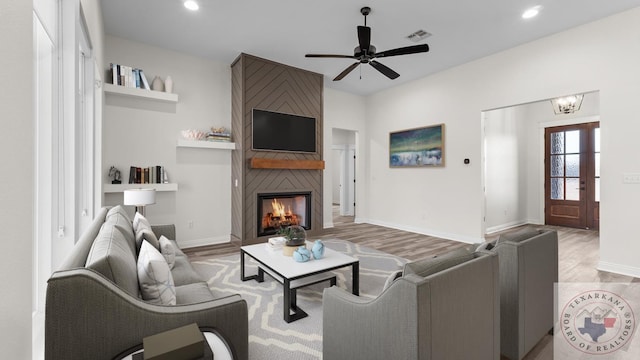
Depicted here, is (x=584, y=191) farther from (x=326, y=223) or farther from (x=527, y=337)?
(x=527, y=337)

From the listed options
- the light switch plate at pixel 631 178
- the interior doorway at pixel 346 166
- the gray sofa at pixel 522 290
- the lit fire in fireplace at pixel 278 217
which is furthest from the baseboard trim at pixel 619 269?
the interior doorway at pixel 346 166

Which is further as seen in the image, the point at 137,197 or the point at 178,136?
the point at 178,136

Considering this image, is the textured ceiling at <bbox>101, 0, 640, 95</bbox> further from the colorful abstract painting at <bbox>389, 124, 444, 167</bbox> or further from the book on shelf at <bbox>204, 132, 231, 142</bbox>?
the colorful abstract painting at <bbox>389, 124, 444, 167</bbox>

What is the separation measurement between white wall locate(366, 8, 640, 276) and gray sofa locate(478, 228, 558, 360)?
8.22 feet

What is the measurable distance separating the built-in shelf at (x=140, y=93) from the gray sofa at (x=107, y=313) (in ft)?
10.3

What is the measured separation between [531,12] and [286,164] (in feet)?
12.8

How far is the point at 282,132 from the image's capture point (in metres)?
4.92

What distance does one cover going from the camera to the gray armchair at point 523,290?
1664 millimetres

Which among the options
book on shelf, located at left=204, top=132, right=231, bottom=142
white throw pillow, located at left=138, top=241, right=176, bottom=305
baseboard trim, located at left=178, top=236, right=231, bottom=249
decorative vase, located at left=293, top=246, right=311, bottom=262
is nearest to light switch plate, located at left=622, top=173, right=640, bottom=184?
decorative vase, located at left=293, top=246, right=311, bottom=262

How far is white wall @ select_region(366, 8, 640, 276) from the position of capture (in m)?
3.28

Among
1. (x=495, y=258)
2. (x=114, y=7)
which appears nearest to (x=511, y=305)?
(x=495, y=258)

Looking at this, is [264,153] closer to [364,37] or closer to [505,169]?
[364,37]

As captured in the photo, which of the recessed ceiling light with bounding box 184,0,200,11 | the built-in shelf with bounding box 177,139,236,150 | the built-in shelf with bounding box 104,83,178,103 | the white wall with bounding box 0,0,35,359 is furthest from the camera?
the built-in shelf with bounding box 177,139,236,150

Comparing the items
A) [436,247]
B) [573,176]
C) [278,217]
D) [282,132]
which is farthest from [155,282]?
[573,176]
